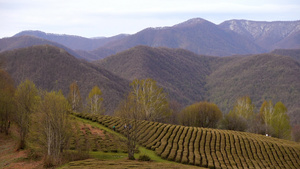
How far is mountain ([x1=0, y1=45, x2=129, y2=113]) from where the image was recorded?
152875 mm

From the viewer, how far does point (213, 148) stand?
4372 centimetres

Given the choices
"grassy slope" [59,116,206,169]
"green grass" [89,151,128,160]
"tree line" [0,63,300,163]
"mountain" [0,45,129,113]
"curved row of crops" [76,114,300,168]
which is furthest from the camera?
"mountain" [0,45,129,113]

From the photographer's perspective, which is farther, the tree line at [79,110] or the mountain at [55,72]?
the mountain at [55,72]

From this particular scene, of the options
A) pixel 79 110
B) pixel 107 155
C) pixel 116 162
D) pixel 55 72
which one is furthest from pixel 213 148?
pixel 55 72

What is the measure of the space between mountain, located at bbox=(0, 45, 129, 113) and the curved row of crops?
296ft

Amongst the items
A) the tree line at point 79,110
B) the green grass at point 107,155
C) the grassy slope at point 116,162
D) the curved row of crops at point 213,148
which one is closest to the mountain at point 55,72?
the tree line at point 79,110

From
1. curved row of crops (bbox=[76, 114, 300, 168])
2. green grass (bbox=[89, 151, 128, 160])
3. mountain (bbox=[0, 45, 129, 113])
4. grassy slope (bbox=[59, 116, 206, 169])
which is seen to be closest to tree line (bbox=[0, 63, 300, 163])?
green grass (bbox=[89, 151, 128, 160])

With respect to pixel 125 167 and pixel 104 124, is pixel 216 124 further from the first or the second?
pixel 125 167

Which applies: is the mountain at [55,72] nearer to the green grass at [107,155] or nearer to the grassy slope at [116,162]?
the grassy slope at [116,162]

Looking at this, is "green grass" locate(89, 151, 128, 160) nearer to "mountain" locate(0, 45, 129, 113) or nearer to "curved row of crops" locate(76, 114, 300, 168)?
"curved row of crops" locate(76, 114, 300, 168)

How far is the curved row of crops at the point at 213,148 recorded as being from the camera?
38344mm

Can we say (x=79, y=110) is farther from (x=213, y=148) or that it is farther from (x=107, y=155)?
(x=213, y=148)

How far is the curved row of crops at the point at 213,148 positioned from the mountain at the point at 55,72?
296 feet

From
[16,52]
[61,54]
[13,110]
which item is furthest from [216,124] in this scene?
[16,52]
